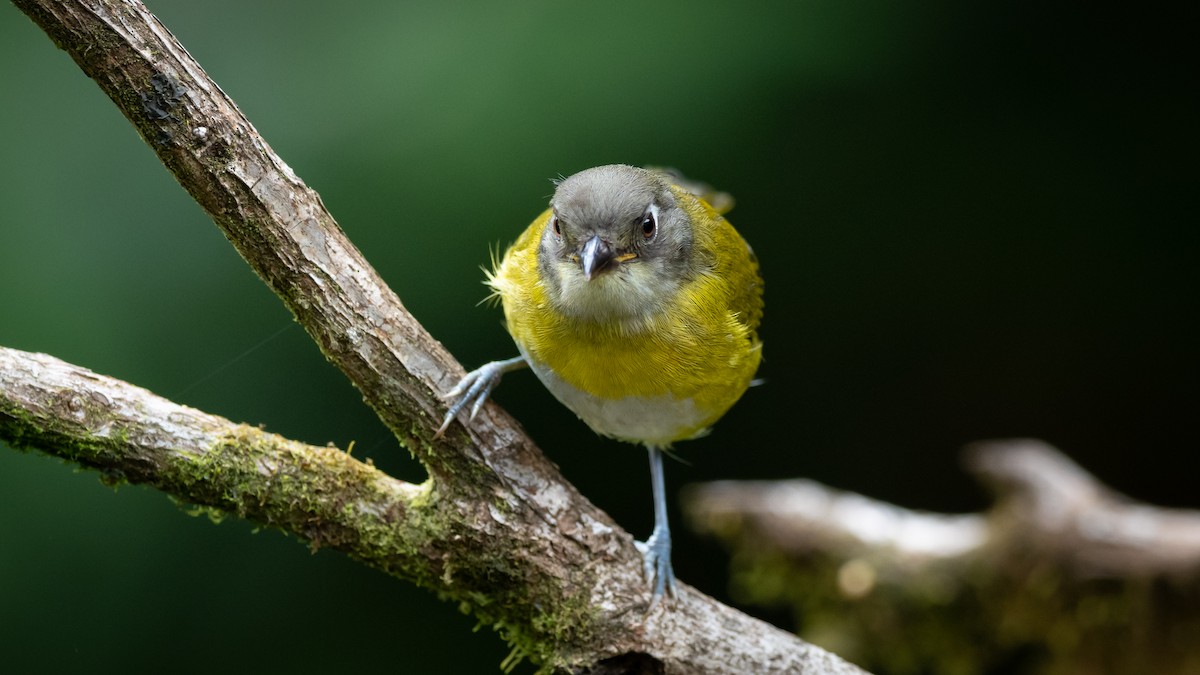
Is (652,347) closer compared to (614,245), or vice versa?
(614,245)

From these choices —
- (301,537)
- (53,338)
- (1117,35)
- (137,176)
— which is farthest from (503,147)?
(1117,35)

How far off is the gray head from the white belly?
0.25m

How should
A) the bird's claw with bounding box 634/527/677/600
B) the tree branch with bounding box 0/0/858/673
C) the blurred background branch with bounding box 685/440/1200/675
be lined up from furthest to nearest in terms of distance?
the blurred background branch with bounding box 685/440/1200/675 < the bird's claw with bounding box 634/527/677/600 < the tree branch with bounding box 0/0/858/673

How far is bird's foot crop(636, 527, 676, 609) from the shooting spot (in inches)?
112

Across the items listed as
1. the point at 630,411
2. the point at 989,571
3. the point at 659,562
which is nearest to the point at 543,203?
the point at 630,411

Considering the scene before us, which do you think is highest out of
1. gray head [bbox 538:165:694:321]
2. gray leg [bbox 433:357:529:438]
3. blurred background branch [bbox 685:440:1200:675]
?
gray head [bbox 538:165:694:321]

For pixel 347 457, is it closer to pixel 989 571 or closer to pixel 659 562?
pixel 659 562

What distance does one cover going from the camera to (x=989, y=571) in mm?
4629

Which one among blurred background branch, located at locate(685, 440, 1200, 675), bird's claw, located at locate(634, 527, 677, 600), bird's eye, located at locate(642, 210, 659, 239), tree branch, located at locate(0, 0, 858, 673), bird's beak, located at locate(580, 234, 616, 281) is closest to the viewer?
tree branch, located at locate(0, 0, 858, 673)

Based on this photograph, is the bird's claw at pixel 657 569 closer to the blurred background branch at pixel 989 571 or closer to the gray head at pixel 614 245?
the gray head at pixel 614 245

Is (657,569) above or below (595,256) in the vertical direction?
below

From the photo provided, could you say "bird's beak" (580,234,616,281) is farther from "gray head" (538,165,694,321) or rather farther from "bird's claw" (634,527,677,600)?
"bird's claw" (634,527,677,600)

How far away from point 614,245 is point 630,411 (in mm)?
536

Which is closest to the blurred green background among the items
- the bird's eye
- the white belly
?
the white belly
